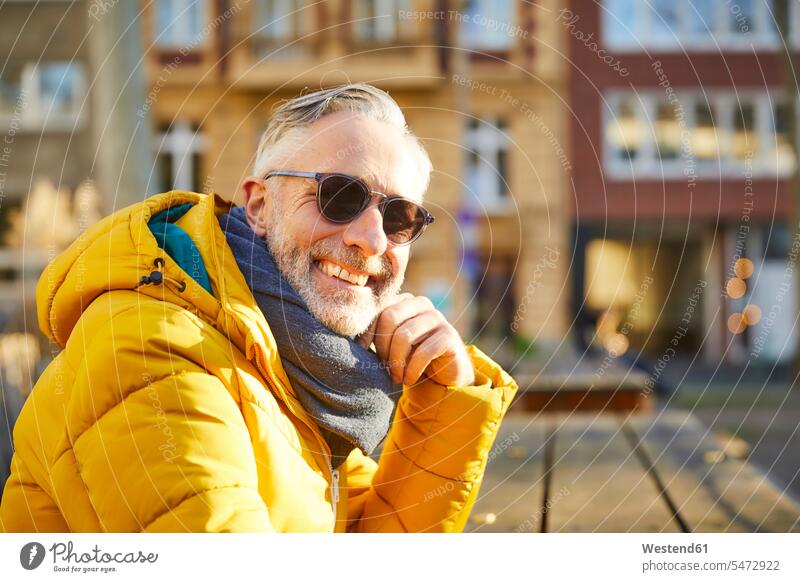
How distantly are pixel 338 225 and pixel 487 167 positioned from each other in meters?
7.83

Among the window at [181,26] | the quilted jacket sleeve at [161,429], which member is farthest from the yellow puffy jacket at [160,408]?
the window at [181,26]

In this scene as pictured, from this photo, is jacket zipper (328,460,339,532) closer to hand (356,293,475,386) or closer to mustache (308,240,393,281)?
hand (356,293,475,386)

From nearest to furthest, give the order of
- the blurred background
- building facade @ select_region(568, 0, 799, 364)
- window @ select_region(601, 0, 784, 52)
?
the blurred background → window @ select_region(601, 0, 784, 52) → building facade @ select_region(568, 0, 799, 364)

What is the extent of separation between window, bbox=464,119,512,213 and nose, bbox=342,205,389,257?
21.3 ft

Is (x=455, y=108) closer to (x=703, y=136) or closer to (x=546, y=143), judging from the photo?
(x=546, y=143)

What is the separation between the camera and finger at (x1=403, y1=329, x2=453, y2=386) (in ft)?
4.53

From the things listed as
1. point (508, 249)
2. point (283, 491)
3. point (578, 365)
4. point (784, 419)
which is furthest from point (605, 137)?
point (283, 491)

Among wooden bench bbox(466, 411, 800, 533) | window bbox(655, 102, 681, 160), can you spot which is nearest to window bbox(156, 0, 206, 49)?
window bbox(655, 102, 681, 160)

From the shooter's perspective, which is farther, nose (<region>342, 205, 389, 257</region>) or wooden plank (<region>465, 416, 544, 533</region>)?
wooden plank (<region>465, 416, 544, 533</region>)

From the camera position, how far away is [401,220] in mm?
1408

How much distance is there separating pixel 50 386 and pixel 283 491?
0.34m

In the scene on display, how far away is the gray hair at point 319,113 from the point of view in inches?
52.9

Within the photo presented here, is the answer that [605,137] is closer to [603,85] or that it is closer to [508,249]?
[603,85]

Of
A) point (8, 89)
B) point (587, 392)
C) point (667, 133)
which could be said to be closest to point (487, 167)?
point (667, 133)
